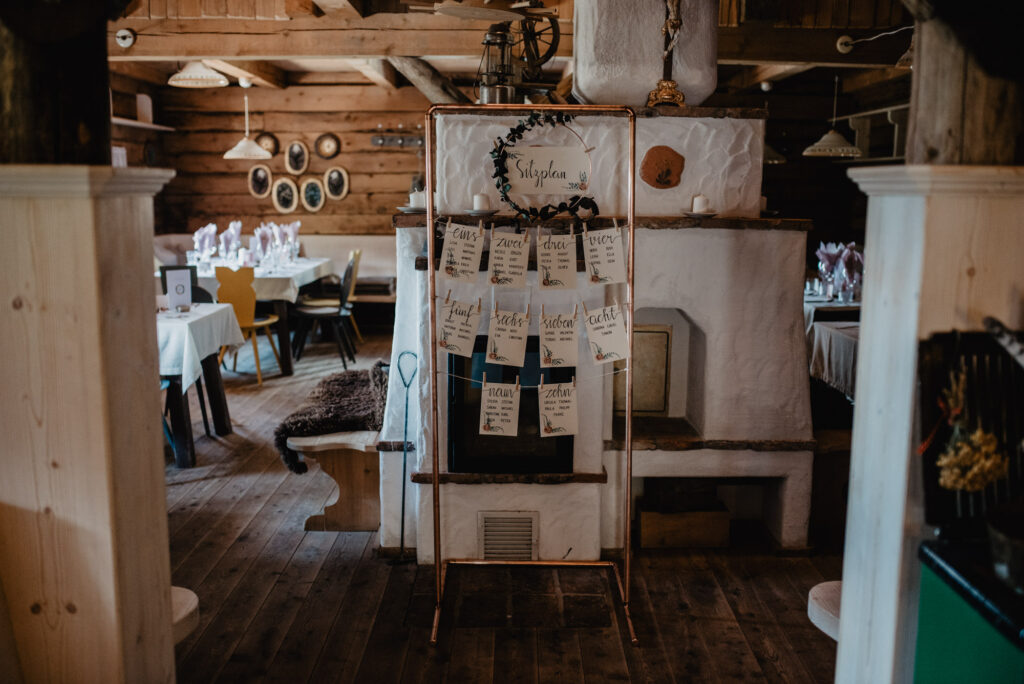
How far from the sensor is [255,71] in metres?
7.82

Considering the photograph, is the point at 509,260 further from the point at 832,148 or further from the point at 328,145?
the point at 328,145

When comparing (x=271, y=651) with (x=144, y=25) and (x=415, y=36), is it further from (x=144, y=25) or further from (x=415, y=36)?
(x=144, y=25)

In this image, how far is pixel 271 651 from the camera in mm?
2756

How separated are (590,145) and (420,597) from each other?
1.85 metres

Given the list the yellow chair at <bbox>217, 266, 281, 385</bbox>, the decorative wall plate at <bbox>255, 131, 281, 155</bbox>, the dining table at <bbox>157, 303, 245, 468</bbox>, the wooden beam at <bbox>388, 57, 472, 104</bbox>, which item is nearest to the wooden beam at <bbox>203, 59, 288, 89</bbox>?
the decorative wall plate at <bbox>255, 131, 281, 155</bbox>

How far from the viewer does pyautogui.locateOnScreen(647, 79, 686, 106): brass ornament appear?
3.25m

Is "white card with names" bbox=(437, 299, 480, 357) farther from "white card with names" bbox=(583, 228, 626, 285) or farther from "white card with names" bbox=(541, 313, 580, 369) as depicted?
"white card with names" bbox=(583, 228, 626, 285)

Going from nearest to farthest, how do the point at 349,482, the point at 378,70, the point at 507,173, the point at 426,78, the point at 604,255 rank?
the point at 604,255 → the point at 507,173 → the point at 349,482 → the point at 426,78 → the point at 378,70

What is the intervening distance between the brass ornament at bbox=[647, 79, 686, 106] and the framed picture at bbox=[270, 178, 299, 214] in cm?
669

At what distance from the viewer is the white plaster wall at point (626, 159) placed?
10.5 feet

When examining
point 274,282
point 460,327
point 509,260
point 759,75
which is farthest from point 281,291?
point 759,75

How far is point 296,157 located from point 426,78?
9.88ft

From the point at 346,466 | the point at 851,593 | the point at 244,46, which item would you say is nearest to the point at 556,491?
the point at 346,466

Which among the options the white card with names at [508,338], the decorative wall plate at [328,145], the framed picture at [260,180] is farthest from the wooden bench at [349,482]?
the framed picture at [260,180]
